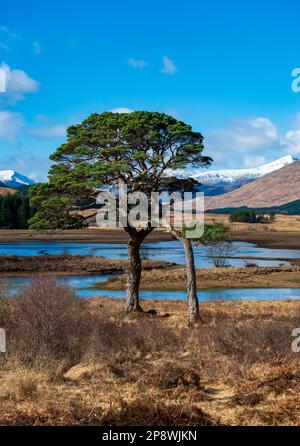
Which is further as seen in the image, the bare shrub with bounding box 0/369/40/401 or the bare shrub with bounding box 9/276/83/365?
the bare shrub with bounding box 9/276/83/365

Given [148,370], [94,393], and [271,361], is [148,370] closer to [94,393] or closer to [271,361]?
[94,393]

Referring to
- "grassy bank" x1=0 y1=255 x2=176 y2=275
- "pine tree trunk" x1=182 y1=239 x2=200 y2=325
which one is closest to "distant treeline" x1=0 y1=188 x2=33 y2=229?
"grassy bank" x1=0 y1=255 x2=176 y2=275

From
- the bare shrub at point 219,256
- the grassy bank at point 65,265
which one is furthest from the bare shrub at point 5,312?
the bare shrub at point 219,256

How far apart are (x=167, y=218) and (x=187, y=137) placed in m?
4.12

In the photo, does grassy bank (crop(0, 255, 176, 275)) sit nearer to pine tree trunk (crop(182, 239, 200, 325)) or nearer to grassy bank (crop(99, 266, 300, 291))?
grassy bank (crop(99, 266, 300, 291))

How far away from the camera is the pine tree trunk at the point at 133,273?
27312 millimetres

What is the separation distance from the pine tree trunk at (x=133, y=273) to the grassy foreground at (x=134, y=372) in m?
8.20

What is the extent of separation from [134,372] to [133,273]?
49.6ft

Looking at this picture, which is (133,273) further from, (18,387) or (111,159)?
(18,387)

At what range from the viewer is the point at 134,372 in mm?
12578

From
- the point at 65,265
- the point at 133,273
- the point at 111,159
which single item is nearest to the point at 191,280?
the point at 133,273

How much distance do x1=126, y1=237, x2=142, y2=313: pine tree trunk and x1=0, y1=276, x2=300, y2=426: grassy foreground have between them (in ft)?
26.9

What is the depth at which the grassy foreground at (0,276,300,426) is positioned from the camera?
9117 mm
